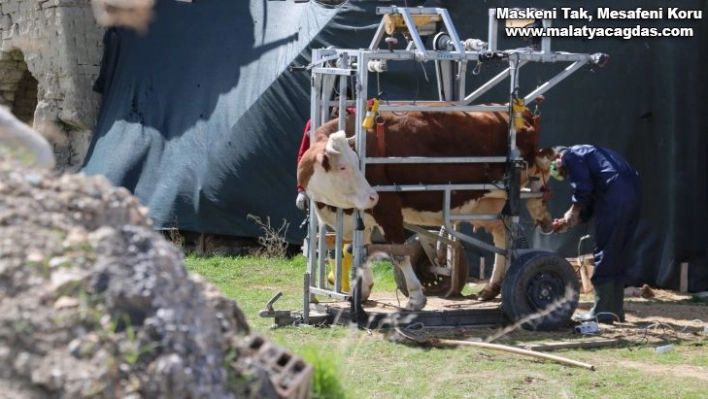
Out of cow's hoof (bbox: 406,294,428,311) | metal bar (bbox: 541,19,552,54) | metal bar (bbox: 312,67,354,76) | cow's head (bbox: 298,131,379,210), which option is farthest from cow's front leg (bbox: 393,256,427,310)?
metal bar (bbox: 541,19,552,54)

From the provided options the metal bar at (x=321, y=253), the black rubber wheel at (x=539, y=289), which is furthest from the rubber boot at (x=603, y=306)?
the metal bar at (x=321, y=253)

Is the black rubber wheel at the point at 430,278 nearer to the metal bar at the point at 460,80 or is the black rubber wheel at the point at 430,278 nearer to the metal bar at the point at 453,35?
the metal bar at the point at 460,80

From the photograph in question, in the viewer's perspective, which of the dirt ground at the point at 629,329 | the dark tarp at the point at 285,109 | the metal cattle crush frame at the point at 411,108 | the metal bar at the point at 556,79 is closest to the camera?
the dirt ground at the point at 629,329

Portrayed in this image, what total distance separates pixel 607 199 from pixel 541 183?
2.46 ft

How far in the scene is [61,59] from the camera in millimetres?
16188

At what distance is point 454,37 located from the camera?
10.1 m

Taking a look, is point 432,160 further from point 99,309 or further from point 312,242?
point 99,309

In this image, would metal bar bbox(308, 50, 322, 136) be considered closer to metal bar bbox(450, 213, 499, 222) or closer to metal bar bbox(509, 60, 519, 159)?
metal bar bbox(450, 213, 499, 222)

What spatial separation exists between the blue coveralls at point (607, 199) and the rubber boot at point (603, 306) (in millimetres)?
69

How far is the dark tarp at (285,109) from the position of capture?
41.7 feet

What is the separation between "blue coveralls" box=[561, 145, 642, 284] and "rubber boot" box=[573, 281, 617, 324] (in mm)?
69

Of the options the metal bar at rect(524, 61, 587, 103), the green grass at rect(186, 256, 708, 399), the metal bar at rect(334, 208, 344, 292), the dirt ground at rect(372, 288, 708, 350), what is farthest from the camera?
the metal bar at rect(524, 61, 587, 103)

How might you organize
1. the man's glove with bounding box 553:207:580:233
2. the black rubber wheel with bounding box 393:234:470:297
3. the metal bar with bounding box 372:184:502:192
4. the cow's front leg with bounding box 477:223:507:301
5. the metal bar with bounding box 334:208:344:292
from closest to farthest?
the metal bar with bounding box 372:184:502:192
the metal bar with bounding box 334:208:344:292
the man's glove with bounding box 553:207:580:233
the cow's front leg with bounding box 477:223:507:301
the black rubber wheel with bounding box 393:234:470:297

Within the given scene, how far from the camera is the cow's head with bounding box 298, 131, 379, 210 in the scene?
9.71m
